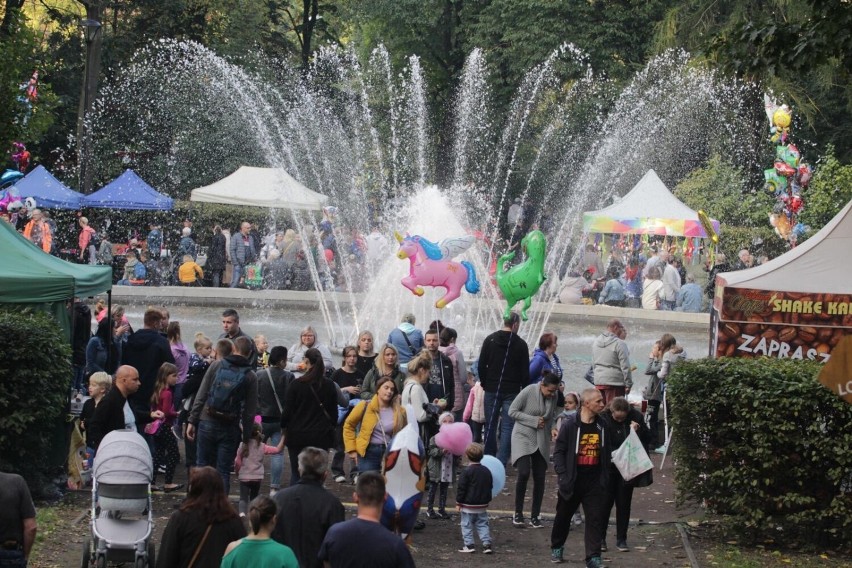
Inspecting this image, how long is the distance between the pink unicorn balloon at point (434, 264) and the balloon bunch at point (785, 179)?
1462cm

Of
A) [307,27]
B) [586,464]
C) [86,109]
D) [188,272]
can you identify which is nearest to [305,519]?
[586,464]

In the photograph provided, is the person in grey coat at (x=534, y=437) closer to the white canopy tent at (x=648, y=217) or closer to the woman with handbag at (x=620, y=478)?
the woman with handbag at (x=620, y=478)

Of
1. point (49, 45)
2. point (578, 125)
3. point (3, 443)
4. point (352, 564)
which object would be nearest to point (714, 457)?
point (352, 564)

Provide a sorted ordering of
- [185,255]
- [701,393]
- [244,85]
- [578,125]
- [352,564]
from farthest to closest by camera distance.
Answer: [244,85] < [578,125] < [185,255] < [701,393] < [352,564]

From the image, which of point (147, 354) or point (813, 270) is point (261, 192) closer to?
point (147, 354)

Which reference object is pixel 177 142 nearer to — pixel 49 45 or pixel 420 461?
pixel 49 45

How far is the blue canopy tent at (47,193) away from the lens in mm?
28766

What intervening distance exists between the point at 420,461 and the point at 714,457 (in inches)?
103

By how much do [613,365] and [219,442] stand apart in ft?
16.2

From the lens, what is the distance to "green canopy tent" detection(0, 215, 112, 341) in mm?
10812

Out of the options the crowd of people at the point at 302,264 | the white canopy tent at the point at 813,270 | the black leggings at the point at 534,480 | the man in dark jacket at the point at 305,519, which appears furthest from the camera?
the crowd of people at the point at 302,264

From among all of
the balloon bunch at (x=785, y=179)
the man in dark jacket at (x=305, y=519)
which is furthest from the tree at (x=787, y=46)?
the man in dark jacket at (x=305, y=519)

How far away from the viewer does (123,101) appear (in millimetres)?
38031

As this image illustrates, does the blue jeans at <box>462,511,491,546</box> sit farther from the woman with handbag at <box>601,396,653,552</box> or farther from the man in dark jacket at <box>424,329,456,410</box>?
the man in dark jacket at <box>424,329,456,410</box>
